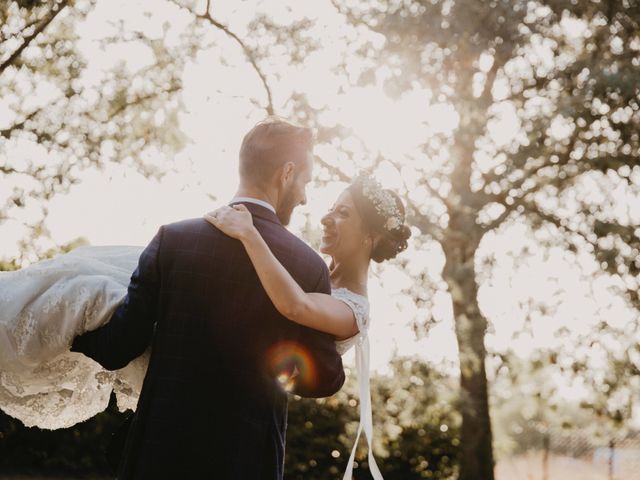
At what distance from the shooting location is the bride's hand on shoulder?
1.99m

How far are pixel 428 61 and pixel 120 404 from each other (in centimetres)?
598

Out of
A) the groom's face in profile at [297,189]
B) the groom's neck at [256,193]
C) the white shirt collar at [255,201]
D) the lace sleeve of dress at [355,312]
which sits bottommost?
the lace sleeve of dress at [355,312]

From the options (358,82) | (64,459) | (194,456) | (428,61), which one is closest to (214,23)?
(358,82)

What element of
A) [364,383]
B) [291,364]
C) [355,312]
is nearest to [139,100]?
[364,383]

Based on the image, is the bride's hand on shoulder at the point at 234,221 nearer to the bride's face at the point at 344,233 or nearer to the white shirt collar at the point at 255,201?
the white shirt collar at the point at 255,201

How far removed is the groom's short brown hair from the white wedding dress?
53cm

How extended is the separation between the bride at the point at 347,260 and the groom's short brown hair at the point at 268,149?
158 mm

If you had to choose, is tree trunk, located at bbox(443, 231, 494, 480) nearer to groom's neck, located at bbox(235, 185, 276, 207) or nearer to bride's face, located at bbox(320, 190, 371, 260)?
bride's face, located at bbox(320, 190, 371, 260)

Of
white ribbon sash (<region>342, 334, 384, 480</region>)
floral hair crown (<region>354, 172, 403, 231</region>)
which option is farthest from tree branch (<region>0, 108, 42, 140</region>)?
white ribbon sash (<region>342, 334, 384, 480</region>)

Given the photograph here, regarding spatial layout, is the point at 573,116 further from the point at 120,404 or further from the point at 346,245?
the point at 120,404

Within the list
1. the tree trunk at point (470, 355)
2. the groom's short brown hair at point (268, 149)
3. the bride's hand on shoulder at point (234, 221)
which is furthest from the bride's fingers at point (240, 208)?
the tree trunk at point (470, 355)

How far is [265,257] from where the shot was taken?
196 cm

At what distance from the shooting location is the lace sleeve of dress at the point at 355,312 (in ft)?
8.34

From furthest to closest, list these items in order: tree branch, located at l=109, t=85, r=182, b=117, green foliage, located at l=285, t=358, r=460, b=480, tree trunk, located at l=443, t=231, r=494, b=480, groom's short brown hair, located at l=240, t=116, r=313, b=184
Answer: green foliage, located at l=285, t=358, r=460, b=480 → tree branch, located at l=109, t=85, r=182, b=117 → tree trunk, located at l=443, t=231, r=494, b=480 → groom's short brown hair, located at l=240, t=116, r=313, b=184
